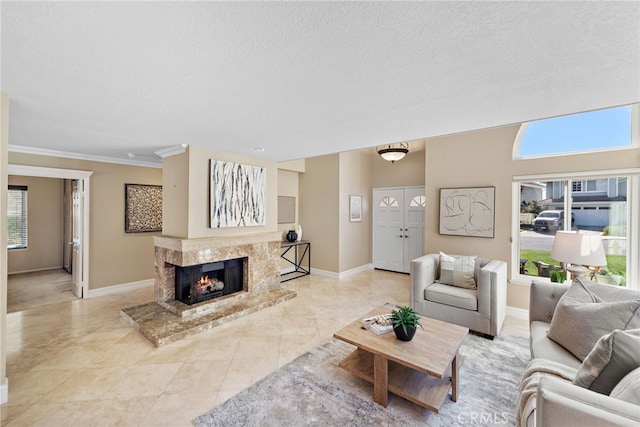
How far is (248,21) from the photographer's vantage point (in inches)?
44.9

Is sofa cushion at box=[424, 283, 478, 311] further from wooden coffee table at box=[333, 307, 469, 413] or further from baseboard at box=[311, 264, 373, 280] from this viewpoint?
baseboard at box=[311, 264, 373, 280]

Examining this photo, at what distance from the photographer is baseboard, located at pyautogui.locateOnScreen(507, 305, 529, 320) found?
363 centimetres

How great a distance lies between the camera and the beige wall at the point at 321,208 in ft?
18.7

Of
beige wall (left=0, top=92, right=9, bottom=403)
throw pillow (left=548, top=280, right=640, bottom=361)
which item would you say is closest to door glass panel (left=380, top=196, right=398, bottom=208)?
throw pillow (left=548, top=280, right=640, bottom=361)

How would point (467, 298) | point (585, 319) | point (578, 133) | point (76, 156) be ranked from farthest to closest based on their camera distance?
1. point (76, 156)
2. point (578, 133)
3. point (467, 298)
4. point (585, 319)

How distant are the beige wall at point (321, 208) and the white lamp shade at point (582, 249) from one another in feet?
11.9

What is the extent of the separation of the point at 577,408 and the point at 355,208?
5.11 m

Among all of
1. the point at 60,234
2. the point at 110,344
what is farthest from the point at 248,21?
the point at 60,234

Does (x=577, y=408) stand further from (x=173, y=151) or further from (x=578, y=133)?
(x=173, y=151)

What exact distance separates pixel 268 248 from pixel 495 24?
3997 mm

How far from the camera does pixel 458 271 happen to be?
3492mm

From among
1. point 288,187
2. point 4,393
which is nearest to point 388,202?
point 288,187

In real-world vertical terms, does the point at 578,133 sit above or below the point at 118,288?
above

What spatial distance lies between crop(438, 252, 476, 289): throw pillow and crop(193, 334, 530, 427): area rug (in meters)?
0.97
